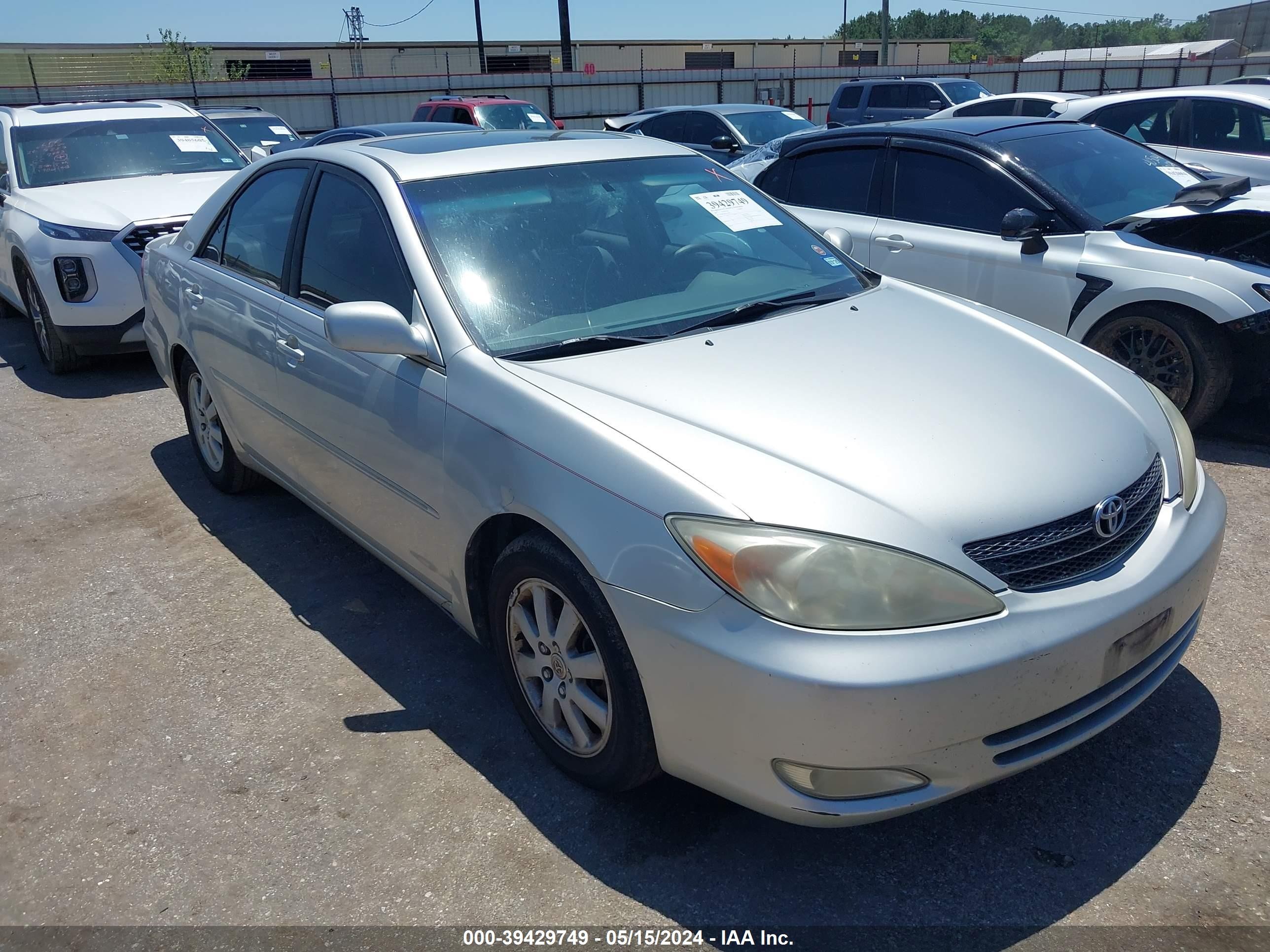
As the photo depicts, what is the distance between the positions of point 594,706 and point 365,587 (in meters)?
1.84

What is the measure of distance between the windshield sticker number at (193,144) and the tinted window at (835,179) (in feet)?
16.7

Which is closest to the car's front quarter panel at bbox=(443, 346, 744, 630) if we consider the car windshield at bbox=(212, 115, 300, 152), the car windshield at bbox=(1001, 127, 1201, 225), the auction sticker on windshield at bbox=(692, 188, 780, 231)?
the auction sticker on windshield at bbox=(692, 188, 780, 231)

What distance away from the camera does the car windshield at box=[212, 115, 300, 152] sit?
1454cm

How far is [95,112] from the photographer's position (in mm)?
8703

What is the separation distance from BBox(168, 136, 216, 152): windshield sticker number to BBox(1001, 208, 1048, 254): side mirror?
21.6 ft

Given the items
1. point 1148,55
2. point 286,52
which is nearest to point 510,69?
point 286,52

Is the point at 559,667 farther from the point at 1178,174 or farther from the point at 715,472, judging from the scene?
the point at 1178,174

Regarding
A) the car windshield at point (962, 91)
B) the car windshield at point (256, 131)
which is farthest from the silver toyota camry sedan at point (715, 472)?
the car windshield at point (962, 91)

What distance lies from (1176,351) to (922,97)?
15937 mm

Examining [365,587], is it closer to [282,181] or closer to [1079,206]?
[282,181]

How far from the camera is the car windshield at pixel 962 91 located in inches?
765

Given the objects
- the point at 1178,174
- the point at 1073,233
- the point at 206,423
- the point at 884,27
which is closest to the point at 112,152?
the point at 206,423

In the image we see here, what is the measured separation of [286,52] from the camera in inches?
1962

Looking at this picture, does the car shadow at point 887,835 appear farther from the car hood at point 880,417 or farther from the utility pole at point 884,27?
the utility pole at point 884,27
